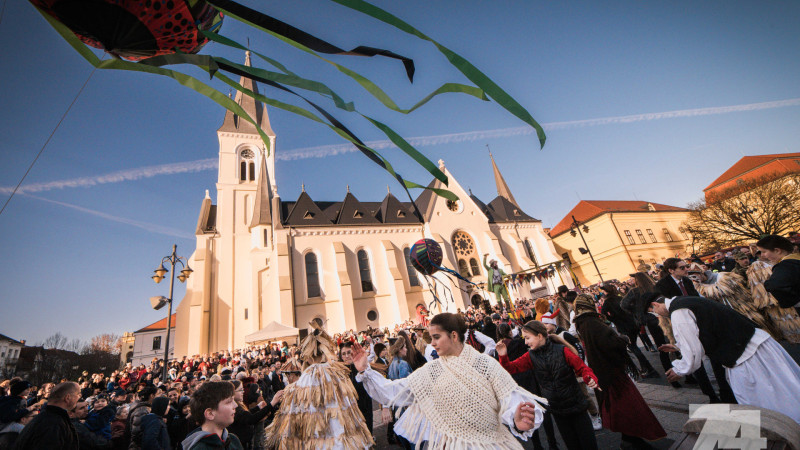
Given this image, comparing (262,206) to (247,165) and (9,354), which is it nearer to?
(247,165)

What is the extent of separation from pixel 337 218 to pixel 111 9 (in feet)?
91.0

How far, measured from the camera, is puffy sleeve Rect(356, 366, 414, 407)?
7.65ft

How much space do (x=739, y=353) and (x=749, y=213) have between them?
112 feet

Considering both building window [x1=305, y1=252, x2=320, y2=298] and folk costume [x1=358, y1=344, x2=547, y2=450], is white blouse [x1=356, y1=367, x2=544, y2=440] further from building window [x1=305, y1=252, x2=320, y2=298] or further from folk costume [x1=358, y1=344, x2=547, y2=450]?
building window [x1=305, y1=252, x2=320, y2=298]

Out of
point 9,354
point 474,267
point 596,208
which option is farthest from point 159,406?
point 9,354

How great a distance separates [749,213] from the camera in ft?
82.7

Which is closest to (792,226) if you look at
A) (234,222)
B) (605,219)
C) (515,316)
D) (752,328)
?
(605,219)

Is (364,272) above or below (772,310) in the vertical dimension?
above

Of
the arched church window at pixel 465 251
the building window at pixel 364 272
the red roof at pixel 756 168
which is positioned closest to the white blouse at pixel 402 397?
the building window at pixel 364 272

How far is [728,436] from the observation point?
1.56 metres

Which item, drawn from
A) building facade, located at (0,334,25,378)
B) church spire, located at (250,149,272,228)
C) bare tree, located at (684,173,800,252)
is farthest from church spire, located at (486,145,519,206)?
building facade, located at (0,334,25,378)

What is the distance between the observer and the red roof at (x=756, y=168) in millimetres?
32031

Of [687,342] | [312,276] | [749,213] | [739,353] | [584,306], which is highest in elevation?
[312,276]

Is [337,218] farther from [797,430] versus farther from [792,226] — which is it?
[792,226]
